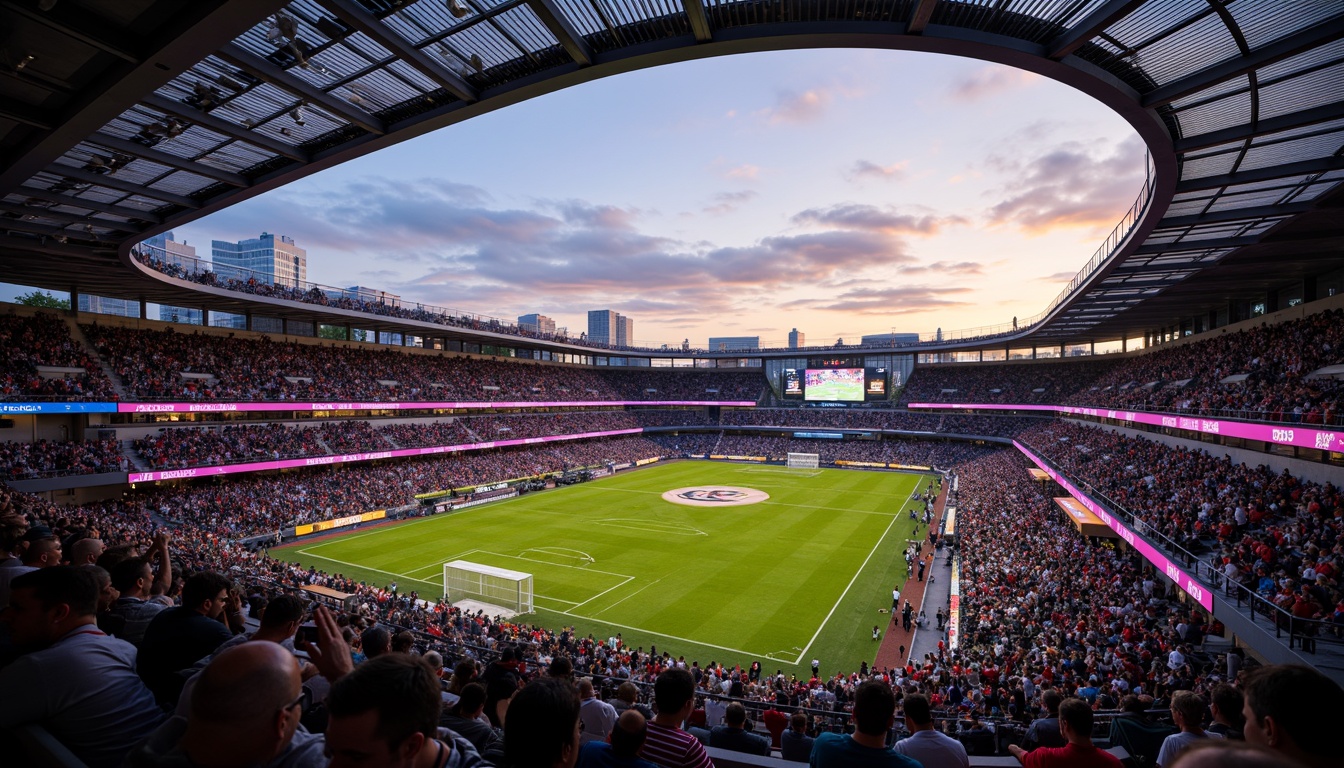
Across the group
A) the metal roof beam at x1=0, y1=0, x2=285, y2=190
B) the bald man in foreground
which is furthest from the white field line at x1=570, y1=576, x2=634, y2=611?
the bald man in foreground

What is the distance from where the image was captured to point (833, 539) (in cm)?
3559

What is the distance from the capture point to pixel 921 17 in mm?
8312

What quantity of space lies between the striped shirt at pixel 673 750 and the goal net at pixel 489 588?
68.3ft

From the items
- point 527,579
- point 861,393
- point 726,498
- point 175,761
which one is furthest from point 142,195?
point 861,393

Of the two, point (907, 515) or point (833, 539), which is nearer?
point (833, 539)

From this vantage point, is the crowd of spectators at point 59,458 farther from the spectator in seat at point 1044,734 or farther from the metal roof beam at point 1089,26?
the metal roof beam at point 1089,26

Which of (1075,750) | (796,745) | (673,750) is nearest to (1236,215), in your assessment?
(796,745)

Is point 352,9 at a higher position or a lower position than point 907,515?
higher

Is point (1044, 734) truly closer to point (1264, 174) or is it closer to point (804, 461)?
point (1264, 174)

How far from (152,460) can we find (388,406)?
15.8m

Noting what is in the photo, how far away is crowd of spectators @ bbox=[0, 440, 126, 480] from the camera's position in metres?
26.1

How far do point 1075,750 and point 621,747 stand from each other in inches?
124

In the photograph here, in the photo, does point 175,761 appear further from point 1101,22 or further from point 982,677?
point 982,677

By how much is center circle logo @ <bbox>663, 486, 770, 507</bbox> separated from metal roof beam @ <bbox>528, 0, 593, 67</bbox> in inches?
1504
